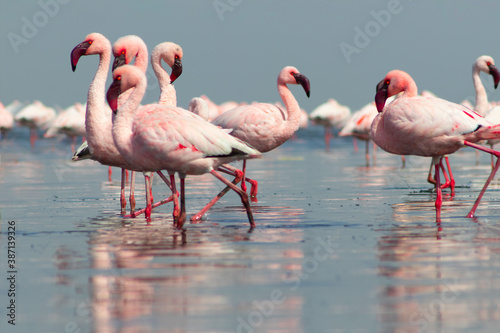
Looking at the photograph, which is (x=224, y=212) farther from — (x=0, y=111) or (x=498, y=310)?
(x=0, y=111)

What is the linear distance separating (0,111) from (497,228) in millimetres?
23203

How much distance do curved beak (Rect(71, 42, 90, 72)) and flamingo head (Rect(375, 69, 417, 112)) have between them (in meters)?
3.41

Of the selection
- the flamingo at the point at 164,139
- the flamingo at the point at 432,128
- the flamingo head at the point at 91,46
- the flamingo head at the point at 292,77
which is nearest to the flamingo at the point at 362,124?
the flamingo head at the point at 292,77

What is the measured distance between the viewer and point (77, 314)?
4488mm

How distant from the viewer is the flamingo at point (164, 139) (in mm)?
7543

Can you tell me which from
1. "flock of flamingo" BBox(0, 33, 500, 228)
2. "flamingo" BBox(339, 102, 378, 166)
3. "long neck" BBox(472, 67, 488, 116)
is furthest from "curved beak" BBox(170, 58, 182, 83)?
"flamingo" BBox(339, 102, 378, 166)

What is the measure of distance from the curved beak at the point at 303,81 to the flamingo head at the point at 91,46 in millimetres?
3856

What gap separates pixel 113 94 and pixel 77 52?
1.41 metres

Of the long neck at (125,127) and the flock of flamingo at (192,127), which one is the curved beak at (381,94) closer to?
the flock of flamingo at (192,127)

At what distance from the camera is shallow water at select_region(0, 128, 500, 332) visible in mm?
4352

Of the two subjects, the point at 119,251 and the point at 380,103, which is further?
the point at 380,103

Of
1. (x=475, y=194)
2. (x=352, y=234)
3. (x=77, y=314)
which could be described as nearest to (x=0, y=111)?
(x=475, y=194)

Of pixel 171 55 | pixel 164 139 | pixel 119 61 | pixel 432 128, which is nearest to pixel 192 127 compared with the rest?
pixel 164 139

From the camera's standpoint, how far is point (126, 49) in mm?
9281
